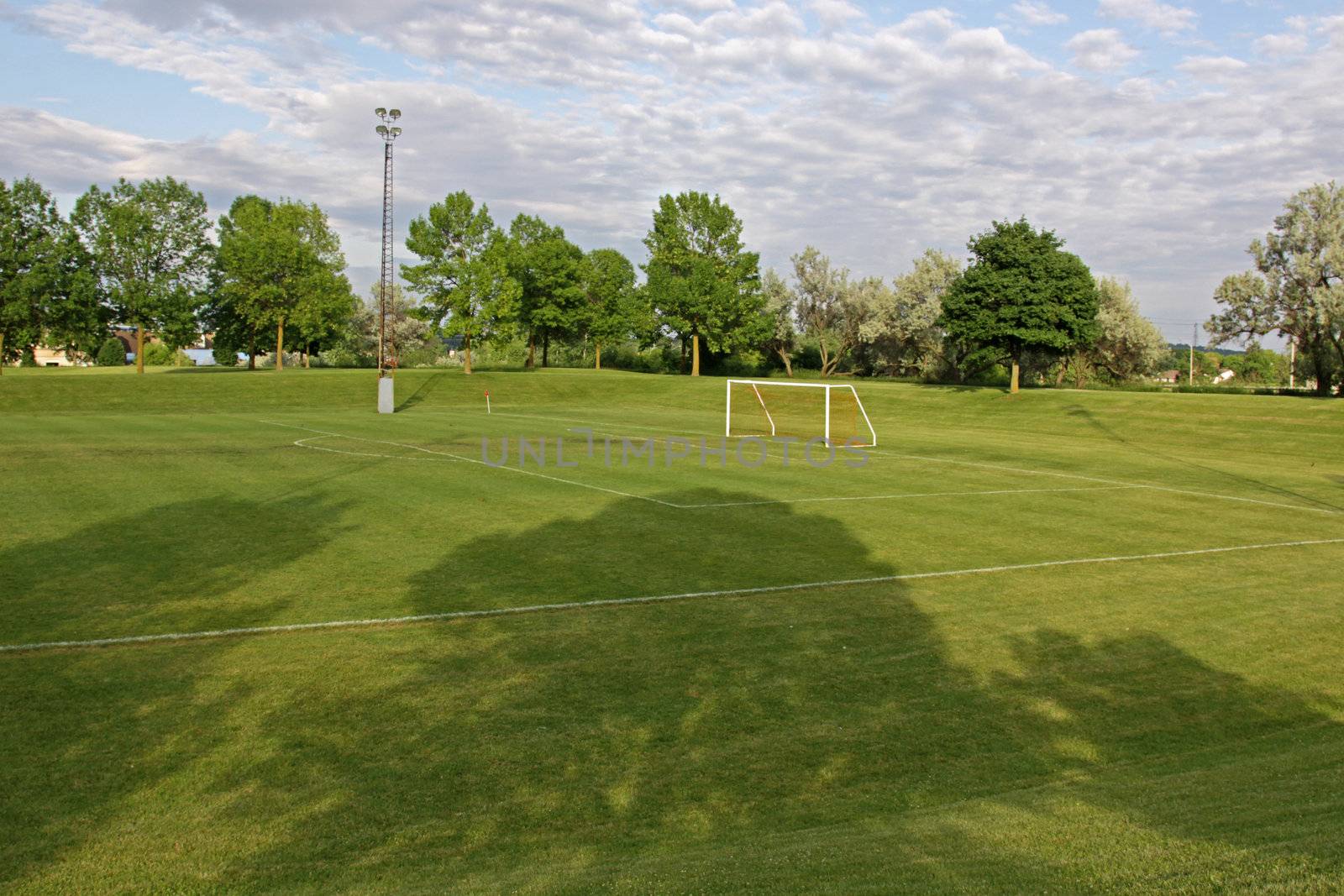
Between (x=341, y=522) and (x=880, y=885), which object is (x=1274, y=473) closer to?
(x=341, y=522)

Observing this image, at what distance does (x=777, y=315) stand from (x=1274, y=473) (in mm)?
59044

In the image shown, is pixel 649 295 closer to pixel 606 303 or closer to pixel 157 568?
pixel 606 303

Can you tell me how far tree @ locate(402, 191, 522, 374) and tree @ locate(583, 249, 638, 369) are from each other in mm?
13142

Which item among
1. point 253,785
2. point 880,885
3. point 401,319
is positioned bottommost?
point 253,785

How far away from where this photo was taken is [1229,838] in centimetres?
482

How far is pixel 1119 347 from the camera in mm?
69312

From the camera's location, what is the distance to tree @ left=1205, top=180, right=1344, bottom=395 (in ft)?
160

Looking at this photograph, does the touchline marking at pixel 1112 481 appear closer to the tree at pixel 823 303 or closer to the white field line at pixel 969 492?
the white field line at pixel 969 492

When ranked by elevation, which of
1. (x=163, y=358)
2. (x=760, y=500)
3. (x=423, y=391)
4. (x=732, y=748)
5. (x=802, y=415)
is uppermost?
(x=163, y=358)

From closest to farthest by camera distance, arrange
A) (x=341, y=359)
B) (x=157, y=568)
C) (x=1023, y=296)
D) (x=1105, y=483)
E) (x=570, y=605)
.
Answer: (x=570, y=605), (x=157, y=568), (x=1105, y=483), (x=1023, y=296), (x=341, y=359)

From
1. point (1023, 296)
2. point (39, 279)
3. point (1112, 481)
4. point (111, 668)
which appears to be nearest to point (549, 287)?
point (39, 279)

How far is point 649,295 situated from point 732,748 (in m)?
70.9

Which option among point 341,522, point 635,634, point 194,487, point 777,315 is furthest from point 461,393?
point 635,634

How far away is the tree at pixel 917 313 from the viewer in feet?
248
